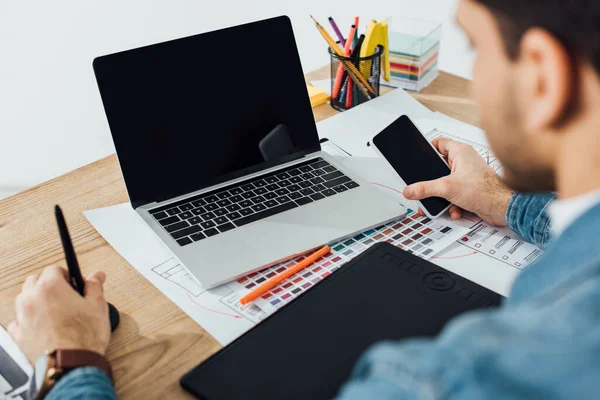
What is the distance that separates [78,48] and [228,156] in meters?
2.31

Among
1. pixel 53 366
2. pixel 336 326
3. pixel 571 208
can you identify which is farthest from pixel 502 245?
pixel 53 366

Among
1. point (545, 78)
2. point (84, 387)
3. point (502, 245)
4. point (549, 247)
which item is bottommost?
point (502, 245)

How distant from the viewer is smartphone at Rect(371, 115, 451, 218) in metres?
1.16

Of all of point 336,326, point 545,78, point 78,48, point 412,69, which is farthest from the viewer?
point 78,48

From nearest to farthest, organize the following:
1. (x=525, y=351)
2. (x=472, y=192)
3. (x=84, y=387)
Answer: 1. (x=525, y=351)
2. (x=84, y=387)
3. (x=472, y=192)

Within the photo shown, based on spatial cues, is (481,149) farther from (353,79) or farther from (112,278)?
(112,278)

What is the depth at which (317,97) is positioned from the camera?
1.53 m

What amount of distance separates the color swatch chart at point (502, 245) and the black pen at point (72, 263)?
0.57 metres

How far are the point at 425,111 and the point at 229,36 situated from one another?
1.74 ft

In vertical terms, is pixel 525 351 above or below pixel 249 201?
above

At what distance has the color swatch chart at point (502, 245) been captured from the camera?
3.36 feet

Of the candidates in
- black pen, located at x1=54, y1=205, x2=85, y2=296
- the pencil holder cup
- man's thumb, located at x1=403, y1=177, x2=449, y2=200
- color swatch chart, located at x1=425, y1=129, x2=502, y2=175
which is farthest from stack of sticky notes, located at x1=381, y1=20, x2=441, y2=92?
black pen, located at x1=54, y1=205, x2=85, y2=296

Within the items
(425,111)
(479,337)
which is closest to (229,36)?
(425,111)

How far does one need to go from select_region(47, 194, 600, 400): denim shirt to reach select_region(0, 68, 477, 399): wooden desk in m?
0.37
